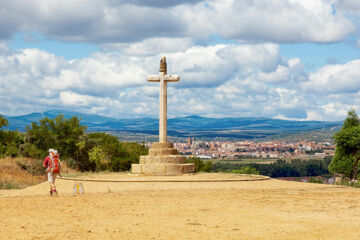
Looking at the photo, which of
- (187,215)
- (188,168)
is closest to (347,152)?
(188,168)

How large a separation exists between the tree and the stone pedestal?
68.2 feet

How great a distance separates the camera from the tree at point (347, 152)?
42703 mm

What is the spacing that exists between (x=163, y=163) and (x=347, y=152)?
24465mm

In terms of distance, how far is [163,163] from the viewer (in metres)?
26.2

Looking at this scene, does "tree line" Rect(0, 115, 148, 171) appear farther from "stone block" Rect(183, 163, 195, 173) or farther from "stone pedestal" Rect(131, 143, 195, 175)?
"stone block" Rect(183, 163, 195, 173)

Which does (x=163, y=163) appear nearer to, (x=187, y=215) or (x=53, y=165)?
(x=53, y=165)

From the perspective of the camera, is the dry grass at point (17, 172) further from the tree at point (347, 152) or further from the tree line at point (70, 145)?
the tree at point (347, 152)

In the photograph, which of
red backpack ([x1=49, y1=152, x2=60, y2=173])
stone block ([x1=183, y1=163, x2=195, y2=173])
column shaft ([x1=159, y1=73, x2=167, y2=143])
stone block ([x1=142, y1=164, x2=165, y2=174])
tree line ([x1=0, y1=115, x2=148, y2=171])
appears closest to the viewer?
red backpack ([x1=49, y1=152, x2=60, y2=173])

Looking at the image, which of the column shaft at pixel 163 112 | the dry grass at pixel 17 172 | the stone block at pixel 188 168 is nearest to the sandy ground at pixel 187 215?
the stone block at pixel 188 168

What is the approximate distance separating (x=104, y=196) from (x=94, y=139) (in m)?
27.2

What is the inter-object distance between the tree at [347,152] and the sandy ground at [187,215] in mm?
23602

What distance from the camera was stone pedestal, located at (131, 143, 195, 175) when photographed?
25891 millimetres

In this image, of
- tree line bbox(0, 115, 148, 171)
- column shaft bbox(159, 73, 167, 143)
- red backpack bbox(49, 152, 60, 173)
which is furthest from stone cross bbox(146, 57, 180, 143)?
tree line bbox(0, 115, 148, 171)

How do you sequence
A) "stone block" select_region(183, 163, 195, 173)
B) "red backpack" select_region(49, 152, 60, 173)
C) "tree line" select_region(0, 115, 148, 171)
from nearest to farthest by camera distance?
"red backpack" select_region(49, 152, 60, 173) < "stone block" select_region(183, 163, 195, 173) < "tree line" select_region(0, 115, 148, 171)
